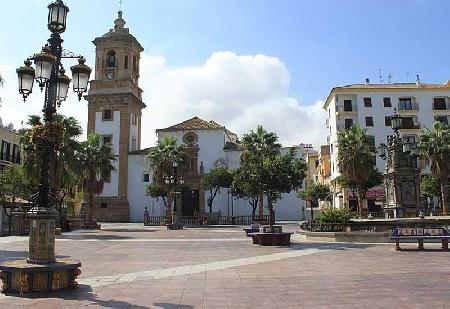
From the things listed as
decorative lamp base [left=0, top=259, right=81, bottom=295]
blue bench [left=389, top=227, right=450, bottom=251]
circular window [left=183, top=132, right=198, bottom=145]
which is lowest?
decorative lamp base [left=0, top=259, right=81, bottom=295]

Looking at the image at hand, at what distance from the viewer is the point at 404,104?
55062mm

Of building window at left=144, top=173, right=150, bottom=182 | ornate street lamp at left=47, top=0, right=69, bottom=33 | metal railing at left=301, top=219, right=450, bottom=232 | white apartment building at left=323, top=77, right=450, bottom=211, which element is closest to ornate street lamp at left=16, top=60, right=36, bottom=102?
ornate street lamp at left=47, top=0, right=69, bottom=33

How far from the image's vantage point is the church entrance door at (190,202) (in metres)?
55.1

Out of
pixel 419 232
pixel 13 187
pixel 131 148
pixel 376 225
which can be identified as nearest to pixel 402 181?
pixel 376 225

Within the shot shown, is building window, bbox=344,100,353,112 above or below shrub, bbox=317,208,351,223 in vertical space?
above

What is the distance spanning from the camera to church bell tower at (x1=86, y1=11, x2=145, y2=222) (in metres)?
Answer: 54.6

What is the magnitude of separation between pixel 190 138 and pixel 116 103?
1053cm

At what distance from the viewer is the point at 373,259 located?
12.9 meters

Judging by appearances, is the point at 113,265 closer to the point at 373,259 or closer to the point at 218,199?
the point at 373,259

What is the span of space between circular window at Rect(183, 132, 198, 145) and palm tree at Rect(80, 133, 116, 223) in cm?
1941

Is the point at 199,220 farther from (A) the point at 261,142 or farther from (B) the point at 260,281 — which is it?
(B) the point at 260,281

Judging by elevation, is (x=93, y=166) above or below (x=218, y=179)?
above

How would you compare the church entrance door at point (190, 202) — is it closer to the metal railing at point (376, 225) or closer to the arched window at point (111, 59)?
the arched window at point (111, 59)

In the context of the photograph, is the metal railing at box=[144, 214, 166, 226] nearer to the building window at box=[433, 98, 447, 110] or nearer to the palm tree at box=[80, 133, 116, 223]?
the palm tree at box=[80, 133, 116, 223]
